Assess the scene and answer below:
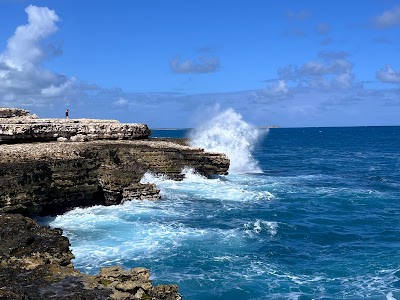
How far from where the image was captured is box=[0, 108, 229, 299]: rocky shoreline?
1320 centimetres

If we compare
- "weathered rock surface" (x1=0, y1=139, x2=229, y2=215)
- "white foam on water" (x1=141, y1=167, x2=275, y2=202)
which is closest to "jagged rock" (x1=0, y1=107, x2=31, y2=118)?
"weathered rock surface" (x1=0, y1=139, x2=229, y2=215)

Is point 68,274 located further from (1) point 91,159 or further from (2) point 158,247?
(1) point 91,159

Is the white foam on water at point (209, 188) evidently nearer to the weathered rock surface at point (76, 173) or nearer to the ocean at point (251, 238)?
the ocean at point (251, 238)

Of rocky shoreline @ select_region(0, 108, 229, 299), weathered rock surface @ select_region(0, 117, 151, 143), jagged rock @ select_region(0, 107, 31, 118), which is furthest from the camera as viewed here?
jagged rock @ select_region(0, 107, 31, 118)

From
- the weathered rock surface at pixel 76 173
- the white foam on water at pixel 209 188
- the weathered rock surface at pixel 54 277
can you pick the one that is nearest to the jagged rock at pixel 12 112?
the weathered rock surface at pixel 76 173

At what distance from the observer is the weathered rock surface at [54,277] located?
41.2 ft

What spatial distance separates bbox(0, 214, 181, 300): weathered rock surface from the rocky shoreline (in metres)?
0.03

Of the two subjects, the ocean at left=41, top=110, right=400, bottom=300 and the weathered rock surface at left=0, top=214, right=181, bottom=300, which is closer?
the weathered rock surface at left=0, top=214, right=181, bottom=300

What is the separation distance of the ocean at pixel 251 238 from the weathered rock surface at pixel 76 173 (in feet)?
3.80

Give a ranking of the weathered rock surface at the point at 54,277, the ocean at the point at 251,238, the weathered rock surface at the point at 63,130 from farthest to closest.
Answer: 1. the weathered rock surface at the point at 63,130
2. the ocean at the point at 251,238
3. the weathered rock surface at the point at 54,277

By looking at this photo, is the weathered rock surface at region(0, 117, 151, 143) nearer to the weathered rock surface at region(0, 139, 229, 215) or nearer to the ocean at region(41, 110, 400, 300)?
the weathered rock surface at region(0, 139, 229, 215)

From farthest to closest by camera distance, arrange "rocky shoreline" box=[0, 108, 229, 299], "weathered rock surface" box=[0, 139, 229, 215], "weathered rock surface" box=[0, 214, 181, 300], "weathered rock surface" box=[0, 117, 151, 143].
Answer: "weathered rock surface" box=[0, 117, 151, 143]
"weathered rock surface" box=[0, 139, 229, 215]
"rocky shoreline" box=[0, 108, 229, 299]
"weathered rock surface" box=[0, 214, 181, 300]

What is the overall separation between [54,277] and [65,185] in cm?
1837

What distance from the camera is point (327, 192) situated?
4203 cm
